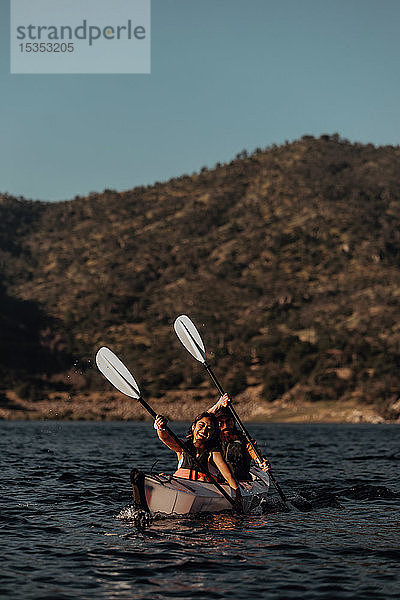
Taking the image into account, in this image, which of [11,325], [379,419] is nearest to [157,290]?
[11,325]

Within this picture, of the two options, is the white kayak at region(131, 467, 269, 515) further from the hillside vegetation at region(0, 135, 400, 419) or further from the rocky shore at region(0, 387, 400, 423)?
the hillside vegetation at region(0, 135, 400, 419)

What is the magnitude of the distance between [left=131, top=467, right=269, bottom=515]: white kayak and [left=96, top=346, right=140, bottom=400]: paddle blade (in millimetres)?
1862

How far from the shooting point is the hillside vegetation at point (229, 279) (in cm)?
8512

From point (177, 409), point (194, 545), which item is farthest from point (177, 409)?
point (194, 545)

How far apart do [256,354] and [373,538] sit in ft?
248

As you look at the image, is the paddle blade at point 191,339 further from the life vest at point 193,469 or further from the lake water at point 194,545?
the life vest at point 193,469

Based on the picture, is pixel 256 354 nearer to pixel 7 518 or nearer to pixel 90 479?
pixel 90 479

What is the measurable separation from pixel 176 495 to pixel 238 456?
2.97 m

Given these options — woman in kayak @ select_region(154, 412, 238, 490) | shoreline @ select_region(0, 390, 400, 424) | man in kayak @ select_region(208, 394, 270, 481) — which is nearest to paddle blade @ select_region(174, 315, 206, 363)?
man in kayak @ select_region(208, 394, 270, 481)

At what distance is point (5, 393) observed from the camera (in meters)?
84.4

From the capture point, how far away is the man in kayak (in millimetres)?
16859

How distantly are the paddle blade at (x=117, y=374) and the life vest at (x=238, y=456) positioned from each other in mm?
2452

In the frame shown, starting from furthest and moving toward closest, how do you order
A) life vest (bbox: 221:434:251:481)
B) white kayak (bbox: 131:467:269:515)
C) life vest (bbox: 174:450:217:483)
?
life vest (bbox: 221:434:251:481) → life vest (bbox: 174:450:217:483) → white kayak (bbox: 131:467:269:515)

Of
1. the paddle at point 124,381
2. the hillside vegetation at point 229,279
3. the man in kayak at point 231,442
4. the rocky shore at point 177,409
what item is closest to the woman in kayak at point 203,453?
the paddle at point 124,381
